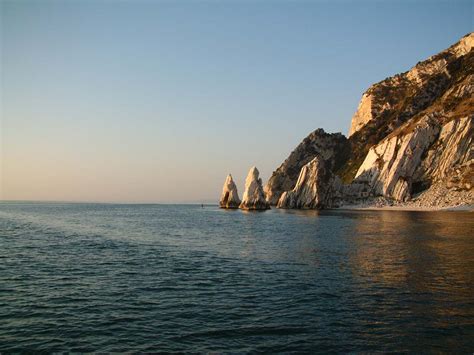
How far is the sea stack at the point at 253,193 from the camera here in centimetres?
14012

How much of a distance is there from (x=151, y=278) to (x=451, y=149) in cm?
12557

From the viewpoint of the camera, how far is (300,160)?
7446 inches

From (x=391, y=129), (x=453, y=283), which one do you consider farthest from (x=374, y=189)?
(x=453, y=283)

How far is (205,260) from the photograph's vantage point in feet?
113

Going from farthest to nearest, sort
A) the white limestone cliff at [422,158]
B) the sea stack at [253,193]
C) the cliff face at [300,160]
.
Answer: the cliff face at [300,160] → the sea stack at [253,193] → the white limestone cliff at [422,158]

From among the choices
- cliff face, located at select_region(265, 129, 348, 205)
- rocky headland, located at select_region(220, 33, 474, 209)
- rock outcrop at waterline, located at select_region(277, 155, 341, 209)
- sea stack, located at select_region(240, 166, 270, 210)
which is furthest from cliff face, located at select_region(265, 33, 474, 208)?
sea stack, located at select_region(240, 166, 270, 210)

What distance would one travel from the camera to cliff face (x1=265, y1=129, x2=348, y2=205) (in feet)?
601

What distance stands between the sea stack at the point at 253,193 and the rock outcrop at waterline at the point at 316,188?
45.7ft

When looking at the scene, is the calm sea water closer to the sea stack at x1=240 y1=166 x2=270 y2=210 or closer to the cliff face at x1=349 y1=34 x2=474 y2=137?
the sea stack at x1=240 y1=166 x2=270 y2=210

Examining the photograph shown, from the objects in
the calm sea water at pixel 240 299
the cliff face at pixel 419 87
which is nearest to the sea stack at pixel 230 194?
the cliff face at pixel 419 87

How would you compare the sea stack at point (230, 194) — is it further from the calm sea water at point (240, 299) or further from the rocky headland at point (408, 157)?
the calm sea water at point (240, 299)

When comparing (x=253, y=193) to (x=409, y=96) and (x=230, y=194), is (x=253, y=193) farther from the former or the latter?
(x=409, y=96)

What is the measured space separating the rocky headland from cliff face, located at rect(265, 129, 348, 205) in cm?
50

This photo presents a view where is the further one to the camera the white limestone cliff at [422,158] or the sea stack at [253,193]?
the sea stack at [253,193]
